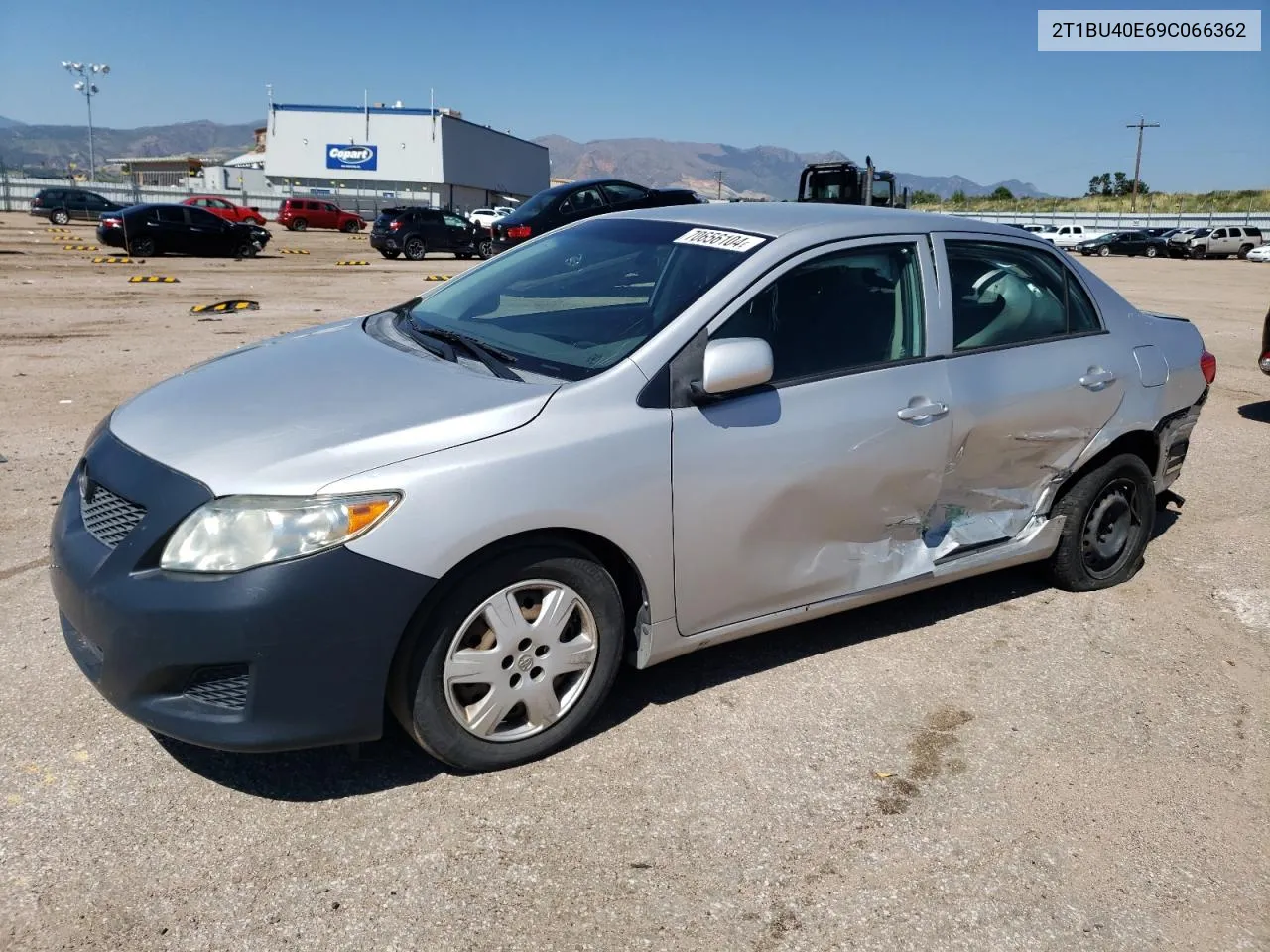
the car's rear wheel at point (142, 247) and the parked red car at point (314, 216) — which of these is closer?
the car's rear wheel at point (142, 247)

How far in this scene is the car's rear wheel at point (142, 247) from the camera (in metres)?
25.2

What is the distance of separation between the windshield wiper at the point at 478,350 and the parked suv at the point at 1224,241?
52.4 m

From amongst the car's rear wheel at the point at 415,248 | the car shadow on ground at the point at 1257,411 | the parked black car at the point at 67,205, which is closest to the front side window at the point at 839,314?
the car shadow on ground at the point at 1257,411

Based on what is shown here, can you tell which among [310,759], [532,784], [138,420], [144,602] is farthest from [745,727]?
[138,420]

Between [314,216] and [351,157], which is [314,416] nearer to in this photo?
[314,216]

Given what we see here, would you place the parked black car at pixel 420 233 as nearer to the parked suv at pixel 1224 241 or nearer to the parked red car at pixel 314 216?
the parked red car at pixel 314 216

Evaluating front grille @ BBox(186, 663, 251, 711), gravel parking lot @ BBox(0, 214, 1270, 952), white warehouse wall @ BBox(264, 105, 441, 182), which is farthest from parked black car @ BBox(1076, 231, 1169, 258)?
front grille @ BBox(186, 663, 251, 711)

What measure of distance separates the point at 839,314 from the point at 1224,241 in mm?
52283

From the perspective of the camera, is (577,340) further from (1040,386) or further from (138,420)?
(1040,386)

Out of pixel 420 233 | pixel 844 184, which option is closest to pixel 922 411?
pixel 844 184

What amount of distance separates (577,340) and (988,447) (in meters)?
1.72

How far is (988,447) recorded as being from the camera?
13.5 feet

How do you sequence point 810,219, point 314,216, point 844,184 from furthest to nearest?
→ point 314,216 → point 844,184 → point 810,219

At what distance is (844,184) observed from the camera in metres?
25.8
